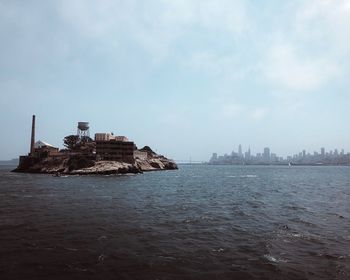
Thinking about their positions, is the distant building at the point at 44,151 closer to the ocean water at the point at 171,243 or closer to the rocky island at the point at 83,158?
the rocky island at the point at 83,158

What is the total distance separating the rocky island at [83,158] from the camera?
122625 millimetres

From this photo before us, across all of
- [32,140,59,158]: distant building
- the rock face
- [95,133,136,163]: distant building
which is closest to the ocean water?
the rock face

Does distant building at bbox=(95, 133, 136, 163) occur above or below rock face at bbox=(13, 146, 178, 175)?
above

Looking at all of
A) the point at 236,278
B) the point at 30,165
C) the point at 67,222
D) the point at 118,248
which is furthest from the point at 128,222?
the point at 30,165

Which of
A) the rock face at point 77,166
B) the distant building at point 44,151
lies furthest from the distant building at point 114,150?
the distant building at point 44,151

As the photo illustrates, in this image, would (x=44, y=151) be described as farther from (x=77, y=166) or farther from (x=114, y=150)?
(x=114, y=150)

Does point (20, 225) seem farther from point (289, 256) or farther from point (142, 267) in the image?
point (289, 256)

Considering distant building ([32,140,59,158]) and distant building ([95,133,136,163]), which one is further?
distant building ([32,140,59,158])

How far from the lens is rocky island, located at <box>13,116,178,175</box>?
402 ft

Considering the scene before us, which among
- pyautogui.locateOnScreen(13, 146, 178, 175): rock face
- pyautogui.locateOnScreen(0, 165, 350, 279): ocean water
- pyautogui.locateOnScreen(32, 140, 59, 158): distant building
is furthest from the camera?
pyautogui.locateOnScreen(32, 140, 59, 158): distant building

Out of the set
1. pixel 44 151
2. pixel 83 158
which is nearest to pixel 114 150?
pixel 83 158

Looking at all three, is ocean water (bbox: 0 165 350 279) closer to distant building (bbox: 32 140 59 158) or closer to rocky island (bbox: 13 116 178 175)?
rocky island (bbox: 13 116 178 175)

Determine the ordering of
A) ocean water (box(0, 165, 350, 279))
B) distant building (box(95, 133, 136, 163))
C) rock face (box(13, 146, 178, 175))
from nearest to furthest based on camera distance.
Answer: ocean water (box(0, 165, 350, 279))
rock face (box(13, 146, 178, 175))
distant building (box(95, 133, 136, 163))

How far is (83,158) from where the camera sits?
12544cm
